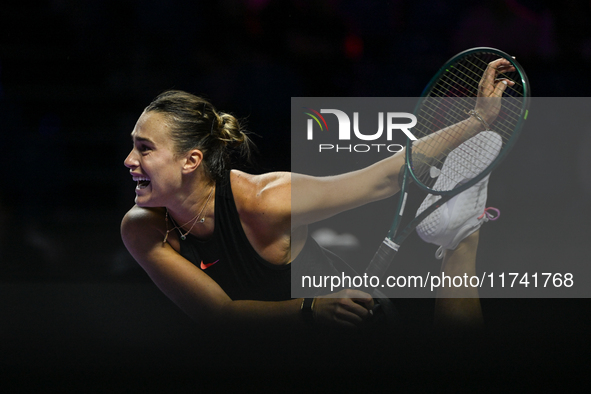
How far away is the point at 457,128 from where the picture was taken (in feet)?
4.60

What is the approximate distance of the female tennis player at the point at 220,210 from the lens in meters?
1.35

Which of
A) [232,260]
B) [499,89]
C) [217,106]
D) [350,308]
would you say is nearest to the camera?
[350,308]

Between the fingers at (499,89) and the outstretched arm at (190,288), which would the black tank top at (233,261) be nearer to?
the outstretched arm at (190,288)

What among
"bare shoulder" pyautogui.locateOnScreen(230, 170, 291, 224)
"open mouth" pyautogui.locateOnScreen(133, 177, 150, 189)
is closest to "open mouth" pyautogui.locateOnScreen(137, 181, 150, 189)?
"open mouth" pyautogui.locateOnScreen(133, 177, 150, 189)

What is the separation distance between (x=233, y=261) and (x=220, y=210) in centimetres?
15

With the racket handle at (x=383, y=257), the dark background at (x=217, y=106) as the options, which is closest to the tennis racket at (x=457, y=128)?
the racket handle at (x=383, y=257)

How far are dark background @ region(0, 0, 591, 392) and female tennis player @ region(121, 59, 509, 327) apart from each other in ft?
0.41

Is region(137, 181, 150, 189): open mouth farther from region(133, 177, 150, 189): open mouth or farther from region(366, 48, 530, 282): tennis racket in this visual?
region(366, 48, 530, 282): tennis racket

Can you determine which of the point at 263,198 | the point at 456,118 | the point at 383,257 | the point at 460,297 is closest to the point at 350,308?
the point at 383,257

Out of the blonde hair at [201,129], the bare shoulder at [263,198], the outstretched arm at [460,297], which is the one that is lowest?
the outstretched arm at [460,297]

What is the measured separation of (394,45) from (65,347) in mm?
1246

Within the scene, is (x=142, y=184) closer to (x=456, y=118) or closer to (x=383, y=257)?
(x=383, y=257)

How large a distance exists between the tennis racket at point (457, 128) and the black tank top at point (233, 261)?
0.27 meters

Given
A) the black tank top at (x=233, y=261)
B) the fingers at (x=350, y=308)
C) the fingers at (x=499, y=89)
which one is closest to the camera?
the fingers at (x=350, y=308)
